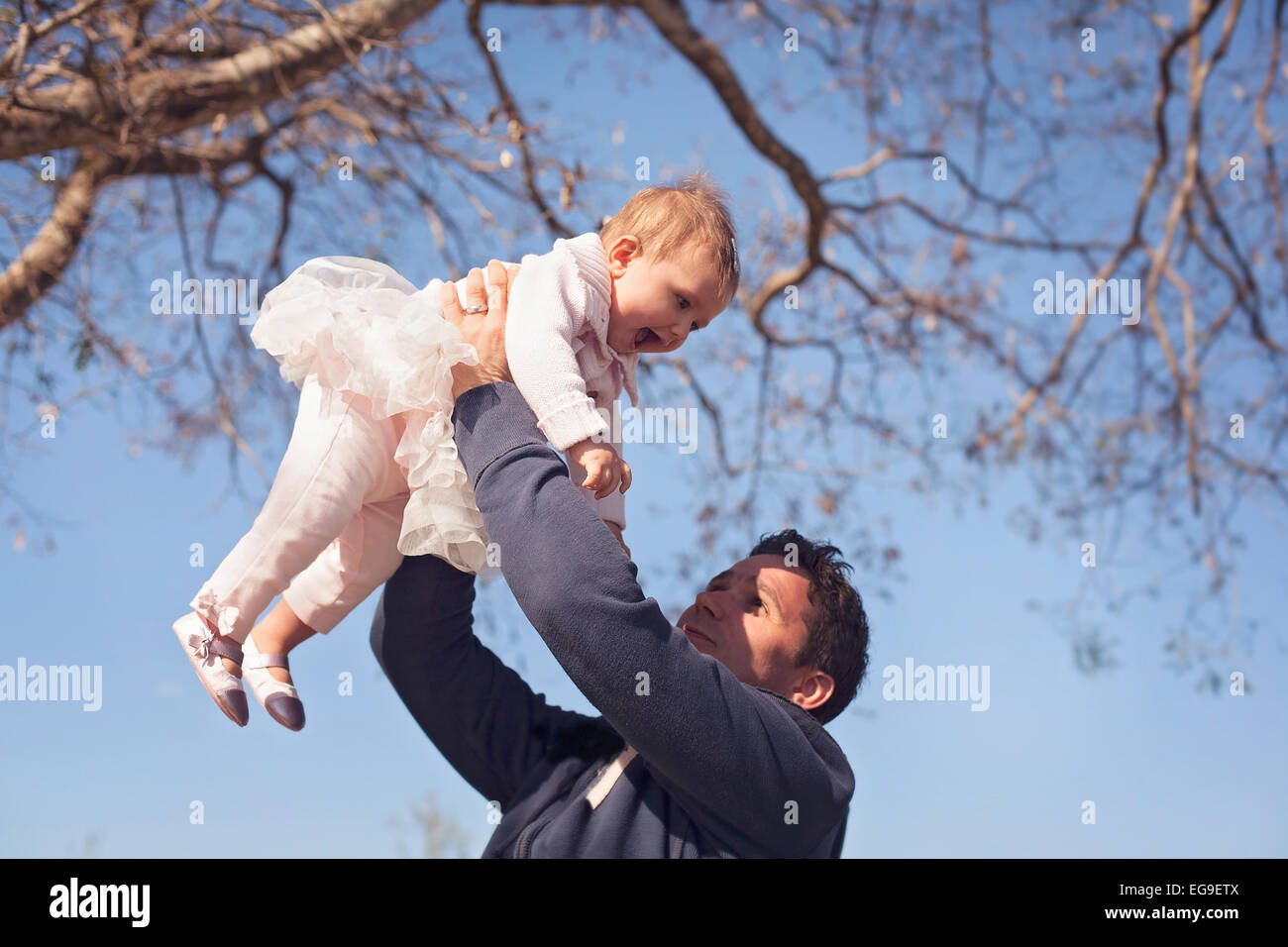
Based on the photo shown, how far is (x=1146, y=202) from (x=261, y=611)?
4543 mm

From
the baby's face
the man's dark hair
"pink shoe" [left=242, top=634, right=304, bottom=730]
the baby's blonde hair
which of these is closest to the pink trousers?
"pink shoe" [left=242, top=634, right=304, bottom=730]

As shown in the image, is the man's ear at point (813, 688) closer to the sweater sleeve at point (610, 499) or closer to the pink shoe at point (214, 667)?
the sweater sleeve at point (610, 499)

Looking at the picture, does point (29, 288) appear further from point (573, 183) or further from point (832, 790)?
point (832, 790)

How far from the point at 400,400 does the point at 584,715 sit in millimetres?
668

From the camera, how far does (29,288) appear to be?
134 inches

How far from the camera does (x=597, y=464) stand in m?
1.58

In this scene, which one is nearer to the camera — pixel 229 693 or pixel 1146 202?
pixel 229 693

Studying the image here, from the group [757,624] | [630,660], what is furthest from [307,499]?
[757,624]

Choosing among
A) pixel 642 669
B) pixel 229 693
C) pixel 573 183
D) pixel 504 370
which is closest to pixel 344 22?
pixel 573 183


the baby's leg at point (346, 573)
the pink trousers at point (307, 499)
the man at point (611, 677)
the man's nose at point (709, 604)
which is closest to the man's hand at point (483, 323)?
the man at point (611, 677)

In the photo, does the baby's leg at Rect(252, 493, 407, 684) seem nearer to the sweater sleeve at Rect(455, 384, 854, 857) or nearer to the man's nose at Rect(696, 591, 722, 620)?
the sweater sleeve at Rect(455, 384, 854, 857)

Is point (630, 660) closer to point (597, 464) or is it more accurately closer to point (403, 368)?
point (597, 464)

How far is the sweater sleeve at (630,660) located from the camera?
1.38m
